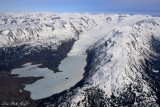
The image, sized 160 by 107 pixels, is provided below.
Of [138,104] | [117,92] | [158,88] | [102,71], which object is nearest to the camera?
[138,104]

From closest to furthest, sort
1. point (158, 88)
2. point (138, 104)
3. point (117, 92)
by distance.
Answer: point (138, 104), point (117, 92), point (158, 88)

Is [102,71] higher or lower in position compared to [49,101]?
higher

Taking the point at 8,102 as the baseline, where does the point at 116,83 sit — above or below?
above

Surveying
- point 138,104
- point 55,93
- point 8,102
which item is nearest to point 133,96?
point 138,104

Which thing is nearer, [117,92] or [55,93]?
[117,92]

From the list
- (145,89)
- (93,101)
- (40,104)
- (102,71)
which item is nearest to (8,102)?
(40,104)

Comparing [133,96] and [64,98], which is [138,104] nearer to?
[133,96]

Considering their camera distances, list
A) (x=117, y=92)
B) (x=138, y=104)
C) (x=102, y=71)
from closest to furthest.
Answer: (x=138, y=104), (x=117, y=92), (x=102, y=71)

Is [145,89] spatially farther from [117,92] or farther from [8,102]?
[8,102]

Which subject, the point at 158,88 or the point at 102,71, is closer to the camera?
the point at 158,88
